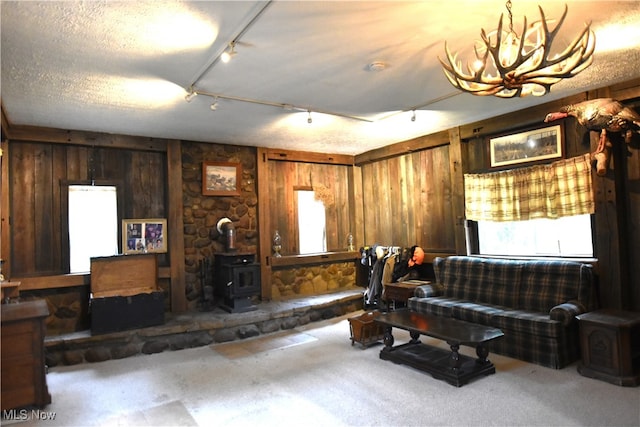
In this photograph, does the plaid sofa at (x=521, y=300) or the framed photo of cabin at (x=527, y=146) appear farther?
the framed photo of cabin at (x=527, y=146)

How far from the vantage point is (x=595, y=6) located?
237 centimetres

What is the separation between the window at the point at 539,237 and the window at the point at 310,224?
2561mm

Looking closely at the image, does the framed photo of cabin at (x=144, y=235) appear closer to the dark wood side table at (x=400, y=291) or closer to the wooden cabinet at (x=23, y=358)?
the wooden cabinet at (x=23, y=358)

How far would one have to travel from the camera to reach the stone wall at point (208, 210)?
17.8ft

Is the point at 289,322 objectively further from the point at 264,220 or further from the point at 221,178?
the point at 221,178

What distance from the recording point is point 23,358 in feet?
9.59

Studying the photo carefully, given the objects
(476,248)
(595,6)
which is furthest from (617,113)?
(476,248)

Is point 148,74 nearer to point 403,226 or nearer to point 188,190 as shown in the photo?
point 188,190

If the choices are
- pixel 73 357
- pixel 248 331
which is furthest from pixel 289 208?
pixel 73 357

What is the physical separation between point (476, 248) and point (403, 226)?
124 cm

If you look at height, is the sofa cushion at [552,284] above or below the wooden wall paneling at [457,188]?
below

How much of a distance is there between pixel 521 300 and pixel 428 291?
42.7 inches

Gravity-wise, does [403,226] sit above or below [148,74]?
below

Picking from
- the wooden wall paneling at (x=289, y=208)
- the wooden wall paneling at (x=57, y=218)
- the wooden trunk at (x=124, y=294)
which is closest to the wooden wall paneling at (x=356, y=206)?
the wooden wall paneling at (x=289, y=208)
